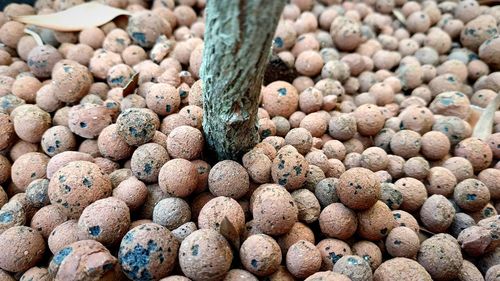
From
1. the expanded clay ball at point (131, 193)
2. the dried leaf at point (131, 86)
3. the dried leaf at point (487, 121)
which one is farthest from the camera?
the dried leaf at point (487, 121)

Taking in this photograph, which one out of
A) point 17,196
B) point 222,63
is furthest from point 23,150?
point 222,63

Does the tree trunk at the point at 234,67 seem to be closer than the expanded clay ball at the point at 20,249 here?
Yes

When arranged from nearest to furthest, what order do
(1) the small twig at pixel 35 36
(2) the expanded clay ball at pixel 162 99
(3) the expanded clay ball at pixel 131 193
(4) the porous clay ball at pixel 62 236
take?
(4) the porous clay ball at pixel 62 236 < (3) the expanded clay ball at pixel 131 193 < (2) the expanded clay ball at pixel 162 99 < (1) the small twig at pixel 35 36

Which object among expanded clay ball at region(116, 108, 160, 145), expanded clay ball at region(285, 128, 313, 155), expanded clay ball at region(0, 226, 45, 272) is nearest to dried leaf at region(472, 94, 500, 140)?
expanded clay ball at region(285, 128, 313, 155)

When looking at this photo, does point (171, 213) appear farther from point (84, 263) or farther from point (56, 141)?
point (56, 141)

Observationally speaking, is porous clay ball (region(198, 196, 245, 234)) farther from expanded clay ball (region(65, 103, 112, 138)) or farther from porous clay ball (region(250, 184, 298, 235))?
expanded clay ball (region(65, 103, 112, 138))

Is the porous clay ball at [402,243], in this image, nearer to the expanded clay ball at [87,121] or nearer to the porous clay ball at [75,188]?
the porous clay ball at [75,188]

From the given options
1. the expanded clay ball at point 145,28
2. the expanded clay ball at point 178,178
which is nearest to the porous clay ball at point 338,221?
the expanded clay ball at point 178,178
